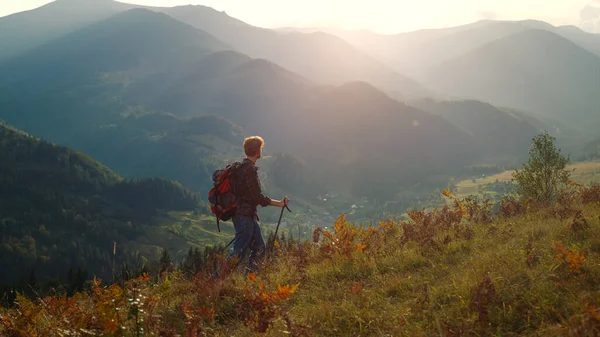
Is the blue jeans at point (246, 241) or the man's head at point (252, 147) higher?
the man's head at point (252, 147)

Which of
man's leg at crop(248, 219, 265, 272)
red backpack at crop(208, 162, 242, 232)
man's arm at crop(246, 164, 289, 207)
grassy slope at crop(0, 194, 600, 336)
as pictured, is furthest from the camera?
man's leg at crop(248, 219, 265, 272)

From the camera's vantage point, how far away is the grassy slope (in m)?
5.10

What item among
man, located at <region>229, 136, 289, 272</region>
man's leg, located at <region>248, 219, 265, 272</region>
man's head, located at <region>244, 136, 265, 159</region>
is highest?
man's head, located at <region>244, 136, 265, 159</region>

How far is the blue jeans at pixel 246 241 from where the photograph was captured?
948 centimetres

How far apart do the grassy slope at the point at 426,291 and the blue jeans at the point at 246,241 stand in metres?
0.59

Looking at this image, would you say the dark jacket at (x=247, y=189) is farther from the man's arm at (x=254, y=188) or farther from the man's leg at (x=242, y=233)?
the man's leg at (x=242, y=233)

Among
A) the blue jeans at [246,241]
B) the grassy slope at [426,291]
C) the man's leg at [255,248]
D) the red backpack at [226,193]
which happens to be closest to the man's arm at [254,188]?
the red backpack at [226,193]

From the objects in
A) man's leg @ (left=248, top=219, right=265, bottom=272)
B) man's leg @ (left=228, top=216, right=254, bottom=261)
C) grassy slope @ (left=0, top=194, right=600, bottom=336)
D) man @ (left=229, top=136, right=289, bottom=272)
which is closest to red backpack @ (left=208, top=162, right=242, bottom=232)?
man @ (left=229, top=136, right=289, bottom=272)

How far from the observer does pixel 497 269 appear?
638cm

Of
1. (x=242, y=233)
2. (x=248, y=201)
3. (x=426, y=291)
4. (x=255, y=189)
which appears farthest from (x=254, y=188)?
(x=426, y=291)

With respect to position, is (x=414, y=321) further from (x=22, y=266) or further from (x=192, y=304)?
(x=22, y=266)

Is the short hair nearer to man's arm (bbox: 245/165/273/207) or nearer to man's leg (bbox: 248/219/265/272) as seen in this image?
man's arm (bbox: 245/165/273/207)

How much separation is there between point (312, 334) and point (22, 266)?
189m

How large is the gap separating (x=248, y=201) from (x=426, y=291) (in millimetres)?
5086
